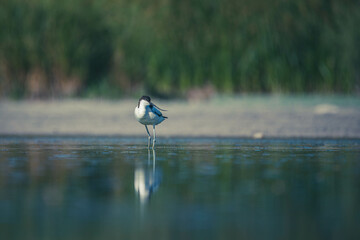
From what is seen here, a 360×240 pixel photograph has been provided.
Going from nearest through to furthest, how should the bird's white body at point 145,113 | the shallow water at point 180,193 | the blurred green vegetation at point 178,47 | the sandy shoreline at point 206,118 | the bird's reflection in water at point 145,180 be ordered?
the shallow water at point 180,193 < the bird's reflection in water at point 145,180 < the bird's white body at point 145,113 < the sandy shoreline at point 206,118 < the blurred green vegetation at point 178,47

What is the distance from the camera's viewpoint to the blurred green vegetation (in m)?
23.8

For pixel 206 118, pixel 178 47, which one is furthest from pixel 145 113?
pixel 178 47

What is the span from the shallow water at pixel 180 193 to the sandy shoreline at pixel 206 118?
3.76 meters

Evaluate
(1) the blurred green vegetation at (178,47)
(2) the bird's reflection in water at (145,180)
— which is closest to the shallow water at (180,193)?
(2) the bird's reflection in water at (145,180)

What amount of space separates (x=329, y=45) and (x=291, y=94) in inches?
88.9

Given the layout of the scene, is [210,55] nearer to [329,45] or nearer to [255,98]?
[255,98]

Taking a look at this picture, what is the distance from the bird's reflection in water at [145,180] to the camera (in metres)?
6.64

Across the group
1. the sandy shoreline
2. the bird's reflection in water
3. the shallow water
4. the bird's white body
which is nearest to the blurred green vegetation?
the sandy shoreline

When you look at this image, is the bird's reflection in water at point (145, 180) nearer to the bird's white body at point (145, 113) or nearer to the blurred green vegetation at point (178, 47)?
the bird's white body at point (145, 113)

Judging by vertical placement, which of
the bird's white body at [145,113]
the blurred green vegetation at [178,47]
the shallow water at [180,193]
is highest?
the blurred green vegetation at [178,47]

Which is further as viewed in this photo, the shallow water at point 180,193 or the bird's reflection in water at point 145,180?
the bird's reflection in water at point 145,180

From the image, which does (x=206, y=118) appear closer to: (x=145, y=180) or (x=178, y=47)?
(x=178, y=47)

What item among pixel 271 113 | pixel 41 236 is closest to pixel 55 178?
pixel 41 236

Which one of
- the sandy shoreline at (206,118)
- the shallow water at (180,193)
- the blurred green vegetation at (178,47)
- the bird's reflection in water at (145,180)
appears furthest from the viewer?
the blurred green vegetation at (178,47)
